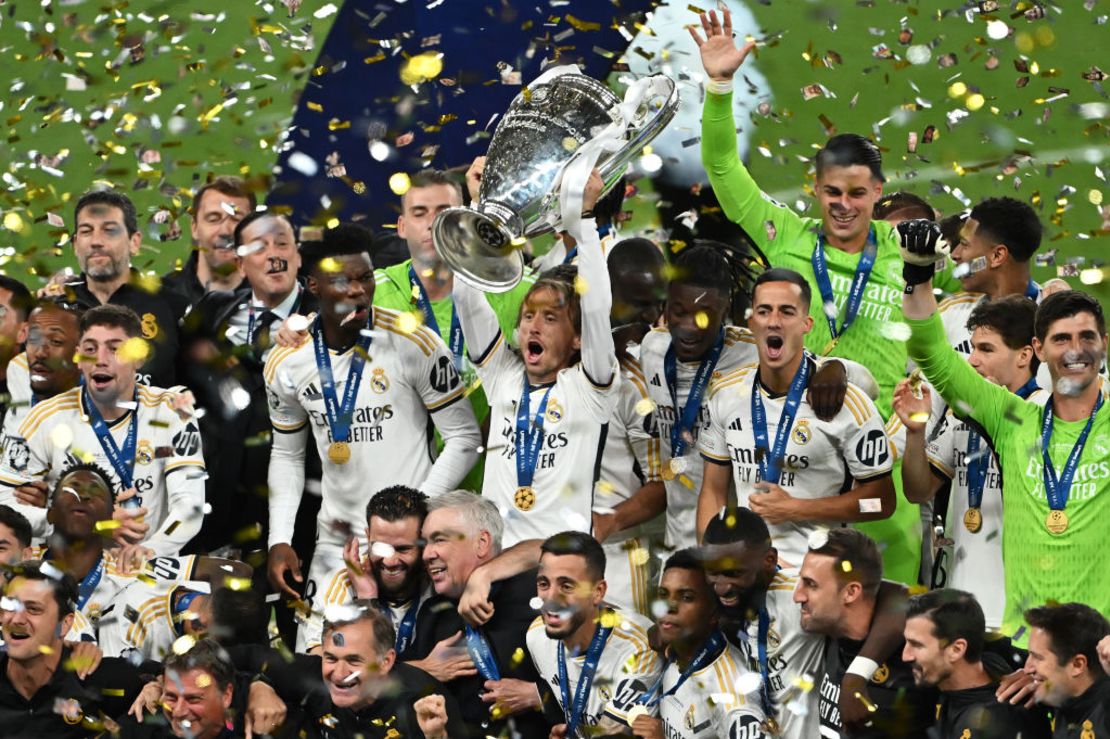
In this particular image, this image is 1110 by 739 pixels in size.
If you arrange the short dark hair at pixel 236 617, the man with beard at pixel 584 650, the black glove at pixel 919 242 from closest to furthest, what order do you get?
the black glove at pixel 919 242, the man with beard at pixel 584 650, the short dark hair at pixel 236 617

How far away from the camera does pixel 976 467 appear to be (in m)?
5.69

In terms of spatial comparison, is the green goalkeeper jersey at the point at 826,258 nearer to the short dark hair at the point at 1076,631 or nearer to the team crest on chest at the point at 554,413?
the team crest on chest at the point at 554,413

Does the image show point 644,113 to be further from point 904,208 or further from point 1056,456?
point 1056,456

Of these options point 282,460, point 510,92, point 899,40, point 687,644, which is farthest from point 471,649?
point 899,40

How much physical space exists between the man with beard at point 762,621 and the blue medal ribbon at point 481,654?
0.72 metres

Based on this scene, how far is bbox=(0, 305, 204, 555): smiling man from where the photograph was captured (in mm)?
6098

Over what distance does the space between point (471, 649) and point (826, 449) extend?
3.92 feet

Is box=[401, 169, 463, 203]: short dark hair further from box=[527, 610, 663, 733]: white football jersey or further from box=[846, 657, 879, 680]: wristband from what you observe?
box=[846, 657, 879, 680]: wristband

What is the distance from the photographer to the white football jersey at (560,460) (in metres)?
5.62

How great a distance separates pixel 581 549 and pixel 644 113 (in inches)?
51.0

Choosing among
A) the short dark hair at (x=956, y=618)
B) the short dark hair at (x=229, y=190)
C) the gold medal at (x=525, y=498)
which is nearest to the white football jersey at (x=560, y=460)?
the gold medal at (x=525, y=498)

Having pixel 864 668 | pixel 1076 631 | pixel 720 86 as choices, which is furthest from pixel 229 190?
pixel 1076 631

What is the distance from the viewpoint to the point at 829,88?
11.2 meters

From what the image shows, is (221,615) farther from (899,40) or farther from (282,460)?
(899,40)
